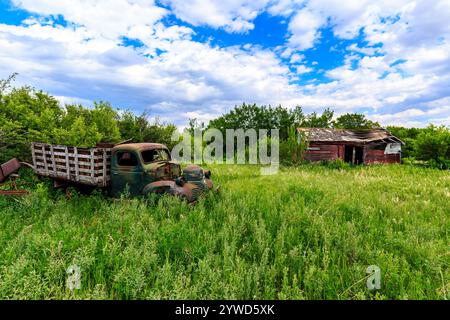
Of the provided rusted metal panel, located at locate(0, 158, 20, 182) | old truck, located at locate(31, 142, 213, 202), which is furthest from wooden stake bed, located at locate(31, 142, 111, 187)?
rusted metal panel, located at locate(0, 158, 20, 182)

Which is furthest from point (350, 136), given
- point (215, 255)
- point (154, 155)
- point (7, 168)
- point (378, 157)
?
point (7, 168)

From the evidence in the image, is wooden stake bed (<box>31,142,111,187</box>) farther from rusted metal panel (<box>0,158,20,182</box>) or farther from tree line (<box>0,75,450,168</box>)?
tree line (<box>0,75,450,168</box>)

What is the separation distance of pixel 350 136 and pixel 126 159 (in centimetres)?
2741

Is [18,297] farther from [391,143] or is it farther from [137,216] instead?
[391,143]

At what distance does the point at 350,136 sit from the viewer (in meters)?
27.3

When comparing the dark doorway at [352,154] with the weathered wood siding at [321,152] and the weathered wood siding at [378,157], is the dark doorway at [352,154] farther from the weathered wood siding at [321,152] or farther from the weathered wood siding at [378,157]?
the weathered wood siding at [321,152]

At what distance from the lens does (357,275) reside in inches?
116

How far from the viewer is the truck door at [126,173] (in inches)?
256

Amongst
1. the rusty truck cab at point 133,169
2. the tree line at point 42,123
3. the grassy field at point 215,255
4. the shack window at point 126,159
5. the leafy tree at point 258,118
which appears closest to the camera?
the grassy field at point 215,255

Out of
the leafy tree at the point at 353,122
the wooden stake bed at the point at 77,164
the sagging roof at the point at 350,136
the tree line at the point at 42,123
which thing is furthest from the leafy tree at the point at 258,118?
the wooden stake bed at the point at 77,164

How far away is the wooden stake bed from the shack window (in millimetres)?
331

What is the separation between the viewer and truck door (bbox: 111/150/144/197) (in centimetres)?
649
